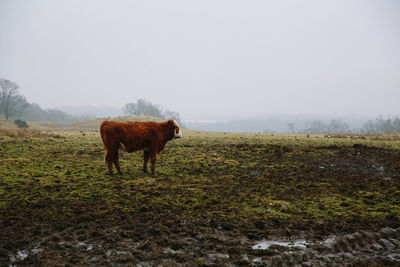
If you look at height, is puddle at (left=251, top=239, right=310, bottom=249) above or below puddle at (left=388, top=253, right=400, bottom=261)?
below

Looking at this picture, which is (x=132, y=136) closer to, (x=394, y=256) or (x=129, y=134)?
(x=129, y=134)

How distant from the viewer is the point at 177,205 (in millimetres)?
6391

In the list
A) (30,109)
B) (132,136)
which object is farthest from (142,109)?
(132,136)

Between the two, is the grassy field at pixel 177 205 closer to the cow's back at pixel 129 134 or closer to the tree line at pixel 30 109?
the cow's back at pixel 129 134

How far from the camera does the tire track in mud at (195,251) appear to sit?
3973 mm

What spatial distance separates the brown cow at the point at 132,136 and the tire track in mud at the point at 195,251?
4.28 meters

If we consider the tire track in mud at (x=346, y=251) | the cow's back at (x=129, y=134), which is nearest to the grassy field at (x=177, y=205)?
the tire track in mud at (x=346, y=251)

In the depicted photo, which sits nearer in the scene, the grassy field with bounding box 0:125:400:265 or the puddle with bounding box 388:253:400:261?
the puddle with bounding box 388:253:400:261

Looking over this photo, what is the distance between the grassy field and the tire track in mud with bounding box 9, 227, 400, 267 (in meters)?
0.03

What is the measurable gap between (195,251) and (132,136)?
5674 mm

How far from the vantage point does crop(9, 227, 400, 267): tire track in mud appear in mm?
3973

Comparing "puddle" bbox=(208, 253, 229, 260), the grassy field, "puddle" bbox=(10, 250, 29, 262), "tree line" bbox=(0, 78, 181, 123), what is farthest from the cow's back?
"tree line" bbox=(0, 78, 181, 123)

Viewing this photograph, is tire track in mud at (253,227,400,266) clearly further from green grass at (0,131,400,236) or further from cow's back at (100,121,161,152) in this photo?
cow's back at (100,121,161,152)

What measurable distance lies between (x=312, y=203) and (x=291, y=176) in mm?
3108
